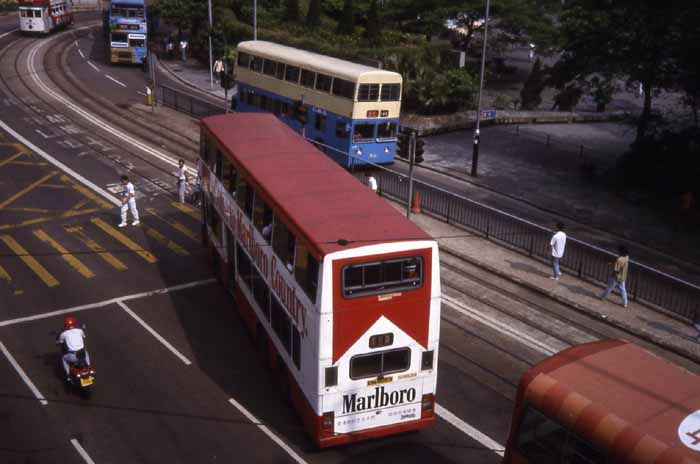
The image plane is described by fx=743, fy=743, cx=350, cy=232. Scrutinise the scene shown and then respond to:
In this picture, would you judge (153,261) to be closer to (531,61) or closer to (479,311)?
(479,311)

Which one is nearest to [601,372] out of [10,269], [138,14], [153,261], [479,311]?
[479,311]

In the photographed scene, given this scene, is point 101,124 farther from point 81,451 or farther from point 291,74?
point 81,451

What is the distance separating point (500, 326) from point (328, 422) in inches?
292

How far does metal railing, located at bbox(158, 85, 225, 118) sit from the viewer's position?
41562mm

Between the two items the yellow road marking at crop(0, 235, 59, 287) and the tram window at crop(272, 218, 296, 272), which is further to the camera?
the yellow road marking at crop(0, 235, 59, 287)

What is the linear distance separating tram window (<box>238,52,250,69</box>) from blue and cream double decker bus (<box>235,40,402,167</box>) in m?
1.23

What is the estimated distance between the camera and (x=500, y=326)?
749 inches

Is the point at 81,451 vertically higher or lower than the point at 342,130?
lower

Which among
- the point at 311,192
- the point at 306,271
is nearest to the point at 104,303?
the point at 311,192

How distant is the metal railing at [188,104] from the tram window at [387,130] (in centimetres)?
1254

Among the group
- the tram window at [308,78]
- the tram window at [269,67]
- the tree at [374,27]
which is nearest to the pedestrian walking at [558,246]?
the tram window at [308,78]

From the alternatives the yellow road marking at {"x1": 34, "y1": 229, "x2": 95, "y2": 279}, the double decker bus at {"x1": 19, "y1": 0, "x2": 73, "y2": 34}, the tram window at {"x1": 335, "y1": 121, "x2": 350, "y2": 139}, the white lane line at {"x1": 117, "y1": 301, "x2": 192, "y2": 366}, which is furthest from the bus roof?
the double decker bus at {"x1": 19, "y1": 0, "x2": 73, "y2": 34}

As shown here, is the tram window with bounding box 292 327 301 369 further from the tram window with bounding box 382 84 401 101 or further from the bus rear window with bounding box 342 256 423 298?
the tram window with bounding box 382 84 401 101

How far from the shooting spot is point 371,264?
12297mm
